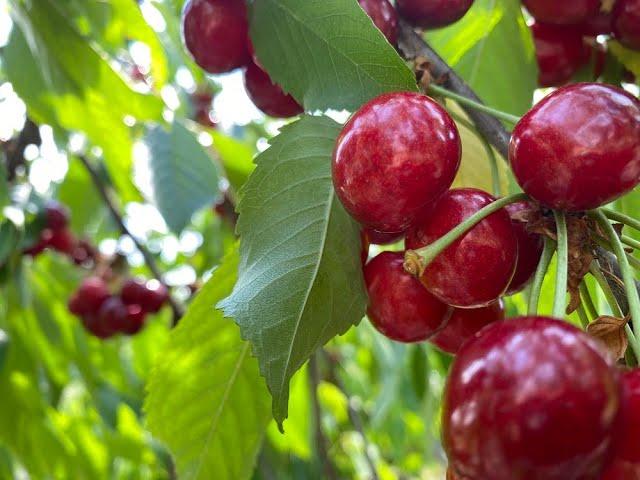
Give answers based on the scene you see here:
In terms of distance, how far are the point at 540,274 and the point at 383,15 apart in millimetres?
438

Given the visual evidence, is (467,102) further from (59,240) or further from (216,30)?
(59,240)

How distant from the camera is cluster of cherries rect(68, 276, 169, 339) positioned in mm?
2502

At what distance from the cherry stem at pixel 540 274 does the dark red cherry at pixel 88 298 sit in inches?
80.4

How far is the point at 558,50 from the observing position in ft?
3.91

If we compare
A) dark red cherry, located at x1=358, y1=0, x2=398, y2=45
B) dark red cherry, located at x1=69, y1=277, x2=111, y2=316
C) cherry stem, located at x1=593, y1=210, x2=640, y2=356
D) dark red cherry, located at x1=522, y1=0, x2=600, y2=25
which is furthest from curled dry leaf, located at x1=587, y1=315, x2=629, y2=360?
dark red cherry, located at x1=69, y1=277, x2=111, y2=316

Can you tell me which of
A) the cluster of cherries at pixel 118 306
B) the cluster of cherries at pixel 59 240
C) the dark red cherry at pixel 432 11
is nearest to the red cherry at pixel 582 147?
the dark red cherry at pixel 432 11

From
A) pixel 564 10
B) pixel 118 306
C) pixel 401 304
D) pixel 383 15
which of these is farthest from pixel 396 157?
pixel 118 306

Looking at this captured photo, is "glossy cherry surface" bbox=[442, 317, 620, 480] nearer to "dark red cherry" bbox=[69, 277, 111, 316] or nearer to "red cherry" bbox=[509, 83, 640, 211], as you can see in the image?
"red cherry" bbox=[509, 83, 640, 211]

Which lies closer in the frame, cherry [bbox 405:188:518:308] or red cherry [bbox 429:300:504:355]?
cherry [bbox 405:188:518:308]

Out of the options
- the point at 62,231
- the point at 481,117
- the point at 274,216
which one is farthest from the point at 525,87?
the point at 62,231

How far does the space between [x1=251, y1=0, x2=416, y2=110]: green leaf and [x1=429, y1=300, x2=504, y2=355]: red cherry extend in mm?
261

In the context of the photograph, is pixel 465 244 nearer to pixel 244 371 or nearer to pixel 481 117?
pixel 481 117

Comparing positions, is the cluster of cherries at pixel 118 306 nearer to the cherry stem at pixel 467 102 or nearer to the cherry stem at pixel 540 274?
the cherry stem at pixel 467 102

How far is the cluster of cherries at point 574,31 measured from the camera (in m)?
1.07
